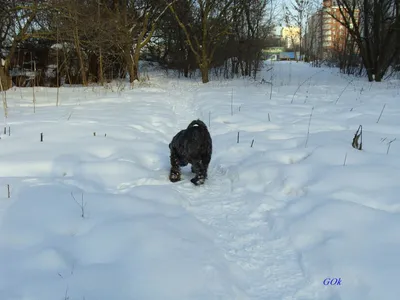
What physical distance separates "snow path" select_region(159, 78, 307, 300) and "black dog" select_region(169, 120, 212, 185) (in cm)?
15

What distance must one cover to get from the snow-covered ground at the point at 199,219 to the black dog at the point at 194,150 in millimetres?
171

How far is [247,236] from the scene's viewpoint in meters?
2.91

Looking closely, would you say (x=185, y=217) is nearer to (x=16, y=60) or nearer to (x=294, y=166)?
(x=294, y=166)

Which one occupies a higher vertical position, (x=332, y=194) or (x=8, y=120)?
(x=8, y=120)

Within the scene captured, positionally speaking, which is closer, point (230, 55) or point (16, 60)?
point (16, 60)

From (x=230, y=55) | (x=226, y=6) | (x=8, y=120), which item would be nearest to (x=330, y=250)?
(x=8, y=120)

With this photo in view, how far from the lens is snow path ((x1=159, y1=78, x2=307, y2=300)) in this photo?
232 cm

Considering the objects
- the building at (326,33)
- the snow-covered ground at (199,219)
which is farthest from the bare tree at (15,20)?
the building at (326,33)

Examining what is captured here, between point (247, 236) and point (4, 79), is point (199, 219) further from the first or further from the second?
point (4, 79)

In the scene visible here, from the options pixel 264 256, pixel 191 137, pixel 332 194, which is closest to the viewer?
pixel 264 256

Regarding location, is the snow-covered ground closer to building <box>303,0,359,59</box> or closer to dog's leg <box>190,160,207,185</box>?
dog's leg <box>190,160,207,185</box>

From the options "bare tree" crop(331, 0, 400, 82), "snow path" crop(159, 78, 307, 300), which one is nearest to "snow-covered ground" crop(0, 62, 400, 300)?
"snow path" crop(159, 78, 307, 300)

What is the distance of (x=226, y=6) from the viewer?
17250 mm

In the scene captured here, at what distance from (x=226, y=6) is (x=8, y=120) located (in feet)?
44.7
